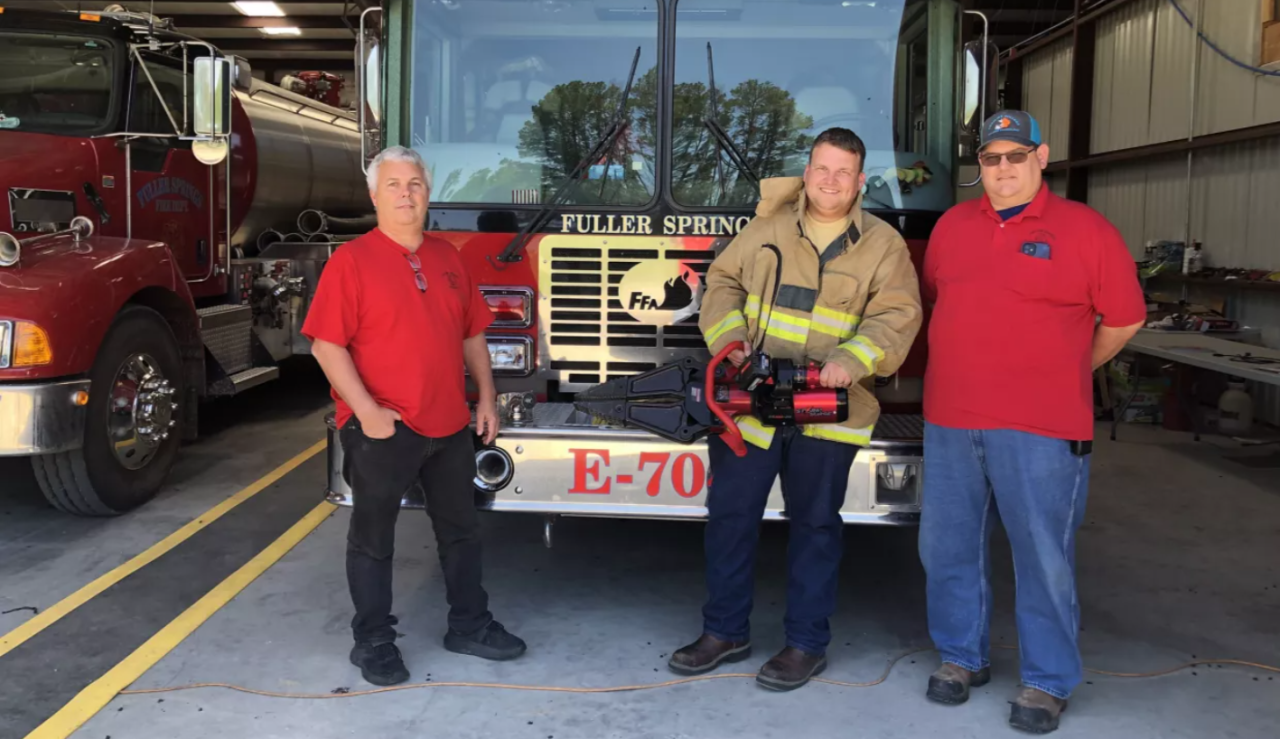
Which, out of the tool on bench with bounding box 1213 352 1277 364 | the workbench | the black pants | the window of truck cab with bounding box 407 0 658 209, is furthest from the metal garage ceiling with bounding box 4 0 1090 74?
the black pants

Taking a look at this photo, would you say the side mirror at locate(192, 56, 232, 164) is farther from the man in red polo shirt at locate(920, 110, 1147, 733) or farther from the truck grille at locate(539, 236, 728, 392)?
the man in red polo shirt at locate(920, 110, 1147, 733)

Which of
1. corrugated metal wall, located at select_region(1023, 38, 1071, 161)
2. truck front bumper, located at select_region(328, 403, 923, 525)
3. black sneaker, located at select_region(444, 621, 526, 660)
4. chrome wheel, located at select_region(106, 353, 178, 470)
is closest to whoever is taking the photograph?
truck front bumper, located at select_region(328, 403, 923, 525)

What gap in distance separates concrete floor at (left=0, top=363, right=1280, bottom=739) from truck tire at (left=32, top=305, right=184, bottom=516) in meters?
0.17

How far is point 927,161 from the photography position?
4.15 meters

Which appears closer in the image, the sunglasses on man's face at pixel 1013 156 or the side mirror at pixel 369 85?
the sunglasses on man's face at pixel 1013 156

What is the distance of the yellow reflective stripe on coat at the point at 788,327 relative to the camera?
3385mm

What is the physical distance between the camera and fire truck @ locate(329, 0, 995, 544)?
404cm

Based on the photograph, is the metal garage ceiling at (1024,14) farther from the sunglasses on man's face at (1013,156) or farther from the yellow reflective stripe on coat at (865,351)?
the yellow reflective stripe on coat at (865,351)

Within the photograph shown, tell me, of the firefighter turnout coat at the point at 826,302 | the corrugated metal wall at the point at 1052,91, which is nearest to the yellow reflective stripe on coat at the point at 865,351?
the firefighter turnout coat at the point at 826,302

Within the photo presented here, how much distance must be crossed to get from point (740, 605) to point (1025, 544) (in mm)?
933

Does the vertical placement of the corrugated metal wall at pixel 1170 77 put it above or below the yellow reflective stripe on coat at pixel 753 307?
above

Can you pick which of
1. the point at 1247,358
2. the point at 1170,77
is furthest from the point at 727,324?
the point at 1170,77

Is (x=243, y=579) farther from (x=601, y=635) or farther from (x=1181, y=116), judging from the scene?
(x=1181, y=116)

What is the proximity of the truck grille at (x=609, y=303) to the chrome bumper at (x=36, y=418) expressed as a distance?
88.0 inches
